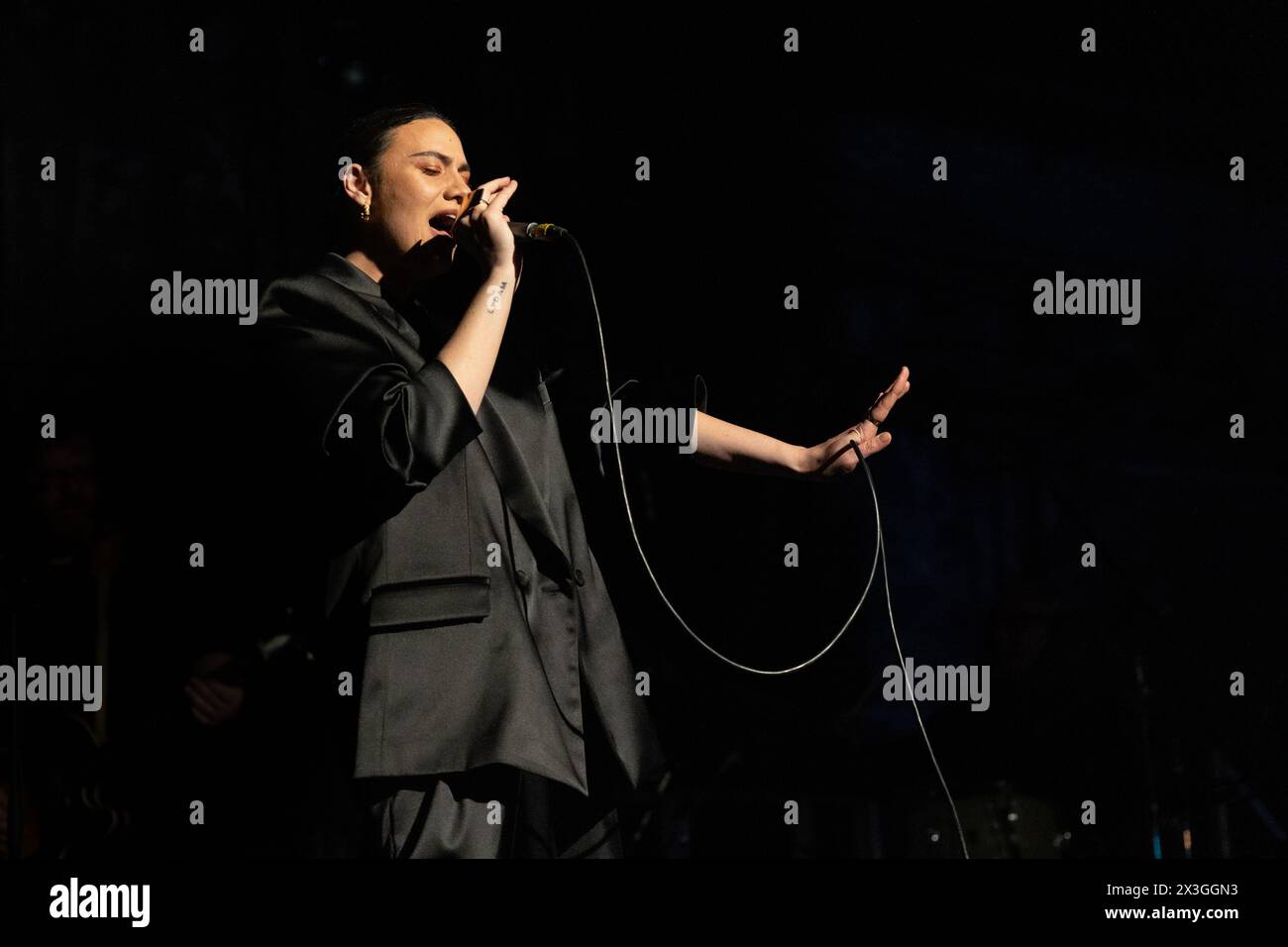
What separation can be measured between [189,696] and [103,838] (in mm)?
329

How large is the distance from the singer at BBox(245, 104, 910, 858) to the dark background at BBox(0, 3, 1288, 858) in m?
0.26

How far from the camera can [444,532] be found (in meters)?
2.58

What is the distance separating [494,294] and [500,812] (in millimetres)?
834

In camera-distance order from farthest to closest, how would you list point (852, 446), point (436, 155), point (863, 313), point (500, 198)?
point (863, 313)
point (852, 446)
point (436, 155)
point (500, 198)

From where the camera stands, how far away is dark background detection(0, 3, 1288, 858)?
2990 millimetres

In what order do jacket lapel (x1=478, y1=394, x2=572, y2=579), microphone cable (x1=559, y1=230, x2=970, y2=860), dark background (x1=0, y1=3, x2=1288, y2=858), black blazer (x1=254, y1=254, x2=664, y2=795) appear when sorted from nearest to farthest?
black blazer (x1=254, y1=254, x2=664, y2=795)
jacket lapel (x1=478, y1=394, x2=572, y2=579)
microphone cable (x1=559, y1=230, x2=970, y2=860)
dark background (x1=0, y1=3, x2=1288, y2=858)

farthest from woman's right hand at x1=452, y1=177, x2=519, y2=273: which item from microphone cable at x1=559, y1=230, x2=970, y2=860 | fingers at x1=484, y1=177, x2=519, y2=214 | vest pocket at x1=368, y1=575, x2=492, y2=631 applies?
vest pocket at x1=368, y1=575, x2=492, y2=631

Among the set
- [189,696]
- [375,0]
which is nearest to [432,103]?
[375,0]

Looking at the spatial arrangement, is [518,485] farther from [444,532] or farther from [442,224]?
[442,224]

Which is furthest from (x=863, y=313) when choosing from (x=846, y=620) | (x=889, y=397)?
(x=846, y=620)

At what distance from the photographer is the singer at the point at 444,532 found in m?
2.52

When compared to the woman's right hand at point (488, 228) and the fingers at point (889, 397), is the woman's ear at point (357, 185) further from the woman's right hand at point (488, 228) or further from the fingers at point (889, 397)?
the fingers at point (889, 397)

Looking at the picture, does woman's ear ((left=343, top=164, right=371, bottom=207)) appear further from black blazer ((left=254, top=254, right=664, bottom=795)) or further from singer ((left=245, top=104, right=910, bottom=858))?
black blazer ((left=254, top=254, right=664, bottom=795))
